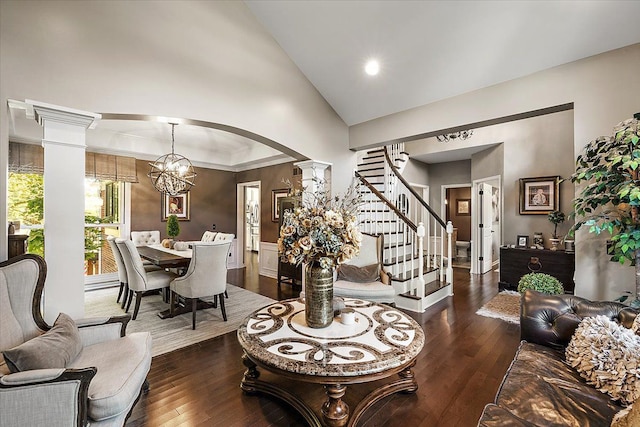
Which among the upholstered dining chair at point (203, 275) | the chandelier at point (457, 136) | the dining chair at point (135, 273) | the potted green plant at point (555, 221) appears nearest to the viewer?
the upholstered dining chair at point (203, 275)

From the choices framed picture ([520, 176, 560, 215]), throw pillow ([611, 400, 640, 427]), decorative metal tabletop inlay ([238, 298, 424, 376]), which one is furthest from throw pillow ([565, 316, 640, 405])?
framed picture ([520, 176, 560, 215])

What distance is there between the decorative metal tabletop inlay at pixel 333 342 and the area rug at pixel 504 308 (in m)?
2.33

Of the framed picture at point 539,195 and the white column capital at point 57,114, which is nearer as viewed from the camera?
the white column capital at point 57,114

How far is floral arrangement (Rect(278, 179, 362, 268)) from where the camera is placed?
187 centimetres

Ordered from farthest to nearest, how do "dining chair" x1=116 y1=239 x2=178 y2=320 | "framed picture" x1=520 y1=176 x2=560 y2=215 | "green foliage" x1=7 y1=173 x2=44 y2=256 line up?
1. "framed picture" x1=520 y1=176 x2=560 y2=215
2. "green foliage" x1=7 y1=173 x2=44 y2=256
3. "dining chair" x1=116 y1=239 x2=178 y2=320

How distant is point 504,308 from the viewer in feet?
13.1

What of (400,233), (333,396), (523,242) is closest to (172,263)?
(333,396)

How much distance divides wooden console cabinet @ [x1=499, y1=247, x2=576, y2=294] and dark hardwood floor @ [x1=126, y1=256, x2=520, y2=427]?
1.86 metres

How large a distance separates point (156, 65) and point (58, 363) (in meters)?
2.47

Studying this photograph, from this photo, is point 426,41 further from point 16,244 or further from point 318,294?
point 16,244

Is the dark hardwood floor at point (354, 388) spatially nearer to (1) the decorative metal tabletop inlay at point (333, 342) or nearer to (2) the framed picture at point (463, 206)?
(1) the decorative metal tabletop inlay at point (333, 342)

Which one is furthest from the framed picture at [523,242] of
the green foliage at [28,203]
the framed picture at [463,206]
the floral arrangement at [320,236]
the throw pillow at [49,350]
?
the green foliage at [28,203]

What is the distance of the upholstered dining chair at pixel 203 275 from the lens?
3.35 meters

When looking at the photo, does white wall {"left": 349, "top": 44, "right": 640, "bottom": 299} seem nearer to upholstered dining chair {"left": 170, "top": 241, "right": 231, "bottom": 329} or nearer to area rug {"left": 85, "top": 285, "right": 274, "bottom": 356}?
upholstered dining chair {"left": 170, "top": 241, "right": 231, "bottom": 329}
